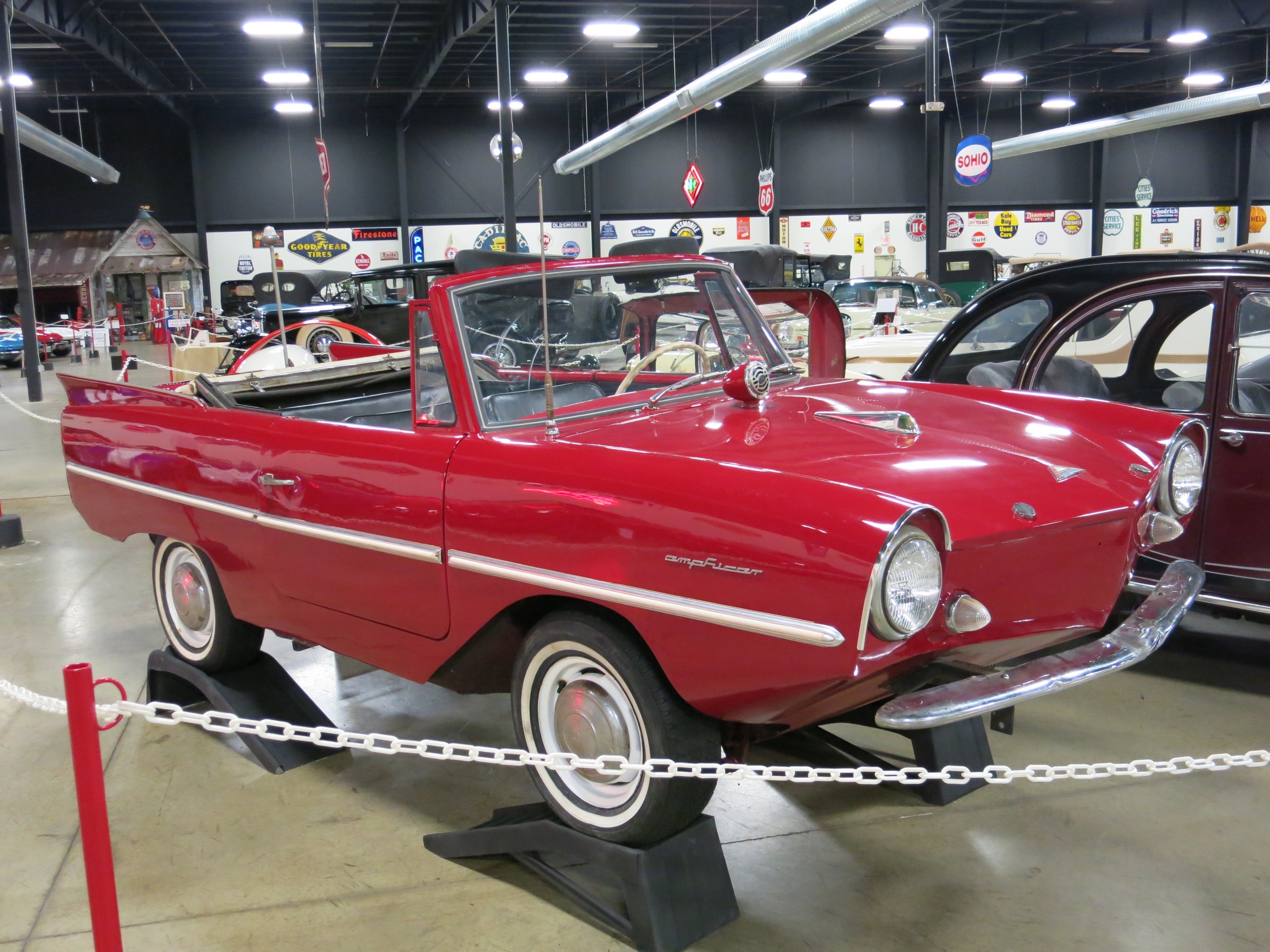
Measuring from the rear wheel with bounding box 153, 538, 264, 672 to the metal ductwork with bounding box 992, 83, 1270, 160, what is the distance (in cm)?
1860

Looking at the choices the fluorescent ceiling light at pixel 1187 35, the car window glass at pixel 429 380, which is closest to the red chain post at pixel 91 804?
the car window glass at pixel 429 380

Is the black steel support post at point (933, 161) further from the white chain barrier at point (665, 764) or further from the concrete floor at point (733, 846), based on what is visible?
the white chain barrier at point (665, 764)

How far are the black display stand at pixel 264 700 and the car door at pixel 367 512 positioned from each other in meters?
0.46

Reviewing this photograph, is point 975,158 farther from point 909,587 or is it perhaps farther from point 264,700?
point 909,587

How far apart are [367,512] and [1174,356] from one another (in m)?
3.49

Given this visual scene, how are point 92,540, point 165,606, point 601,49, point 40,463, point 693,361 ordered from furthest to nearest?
point 601,49 < point 40,463 < point 92,540 < point 165,606 < point 693,361

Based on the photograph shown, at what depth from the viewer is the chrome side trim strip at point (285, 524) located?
2.74 meters

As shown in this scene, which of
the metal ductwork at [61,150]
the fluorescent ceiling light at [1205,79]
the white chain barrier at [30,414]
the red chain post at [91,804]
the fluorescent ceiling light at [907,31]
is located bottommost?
→ the red chain post at [91,804]

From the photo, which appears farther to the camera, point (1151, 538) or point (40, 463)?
point (40, 463)

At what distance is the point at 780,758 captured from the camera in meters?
3.27

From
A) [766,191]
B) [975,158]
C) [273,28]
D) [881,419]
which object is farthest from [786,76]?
[881,419]

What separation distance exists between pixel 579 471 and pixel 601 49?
2087 centimetres

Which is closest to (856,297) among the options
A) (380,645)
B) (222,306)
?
(380,645)

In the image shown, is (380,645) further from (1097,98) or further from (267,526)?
(1097,98)
